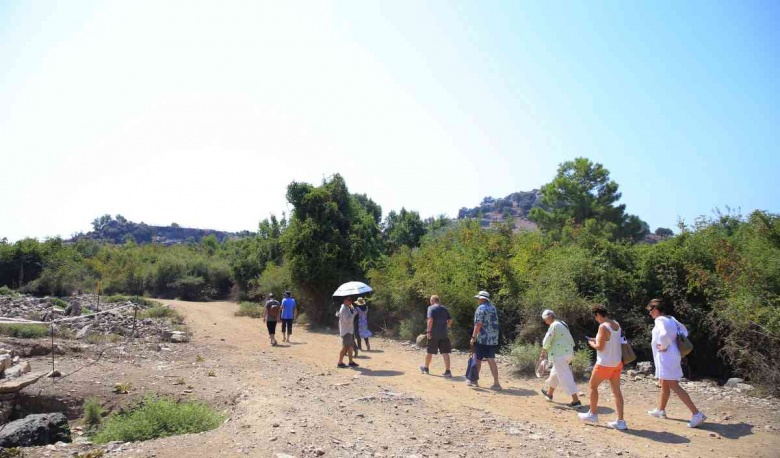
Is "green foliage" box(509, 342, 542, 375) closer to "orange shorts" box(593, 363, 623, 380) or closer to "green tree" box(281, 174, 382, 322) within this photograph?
"orange shorts" box(593, 363, 623, 380)

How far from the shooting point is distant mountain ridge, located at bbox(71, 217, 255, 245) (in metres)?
150

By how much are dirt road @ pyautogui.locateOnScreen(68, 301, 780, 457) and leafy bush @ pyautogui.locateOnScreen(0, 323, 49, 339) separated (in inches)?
314

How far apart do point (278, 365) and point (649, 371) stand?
29.4 feet

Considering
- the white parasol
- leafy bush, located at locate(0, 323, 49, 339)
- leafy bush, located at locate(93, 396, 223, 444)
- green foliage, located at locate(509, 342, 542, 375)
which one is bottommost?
leafy bush, located at locate(93, 396, 223, 444)

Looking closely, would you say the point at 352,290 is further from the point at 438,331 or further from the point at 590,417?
the point at 590,417

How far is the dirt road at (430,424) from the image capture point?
22.0ft

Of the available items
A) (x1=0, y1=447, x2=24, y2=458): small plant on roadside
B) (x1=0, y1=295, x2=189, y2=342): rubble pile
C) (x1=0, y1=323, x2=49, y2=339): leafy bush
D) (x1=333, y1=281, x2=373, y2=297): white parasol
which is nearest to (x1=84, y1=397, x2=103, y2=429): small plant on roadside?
(x1=0, y1=447, x2=24, y2=458): small plant on roadside

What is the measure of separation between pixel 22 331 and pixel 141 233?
528 ft

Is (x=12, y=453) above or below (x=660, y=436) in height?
below

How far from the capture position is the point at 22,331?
15.3 meters

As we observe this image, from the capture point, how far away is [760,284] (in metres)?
10.1

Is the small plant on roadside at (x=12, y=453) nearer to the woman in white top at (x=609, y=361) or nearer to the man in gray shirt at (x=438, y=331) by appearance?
the man in gray shirt at (x=438, y=331)

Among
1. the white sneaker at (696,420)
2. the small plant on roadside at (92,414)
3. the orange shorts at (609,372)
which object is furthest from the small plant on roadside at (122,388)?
the white sneaker at (696,420)

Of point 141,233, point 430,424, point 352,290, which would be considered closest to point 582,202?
point 352,290
